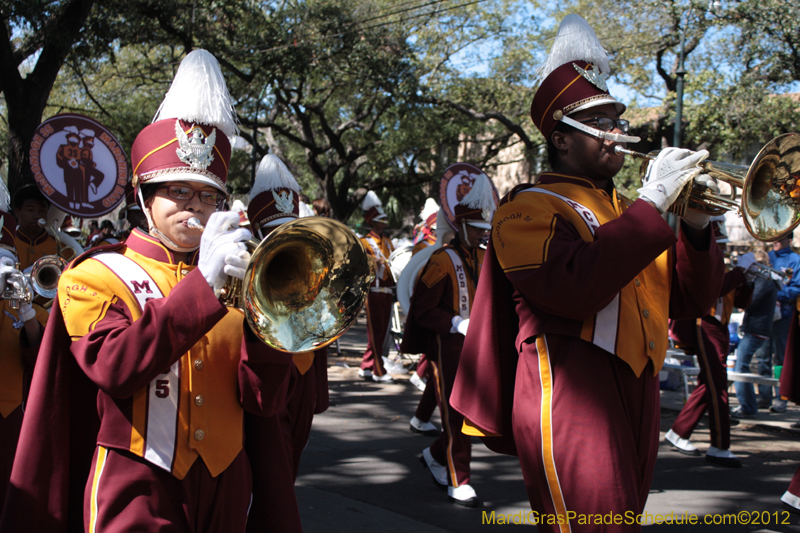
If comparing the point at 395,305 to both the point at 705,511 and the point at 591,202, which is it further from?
the point at 591,202

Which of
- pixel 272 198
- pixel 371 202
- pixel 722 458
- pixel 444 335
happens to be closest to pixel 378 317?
pixel 371 202

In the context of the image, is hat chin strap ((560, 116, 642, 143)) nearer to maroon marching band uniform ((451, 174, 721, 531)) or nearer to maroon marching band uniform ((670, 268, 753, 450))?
maroon marching band uniform ((451, 174, 721, 531))

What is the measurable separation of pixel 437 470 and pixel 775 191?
11.5 ft

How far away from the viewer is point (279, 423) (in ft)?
8.89

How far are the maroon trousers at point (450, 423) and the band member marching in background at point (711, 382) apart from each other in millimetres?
2442

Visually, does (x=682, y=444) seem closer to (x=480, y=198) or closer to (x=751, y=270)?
(x=751, y=270)

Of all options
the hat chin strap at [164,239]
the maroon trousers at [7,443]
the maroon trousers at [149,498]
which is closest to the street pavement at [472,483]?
the maroon trousers at [7,443]

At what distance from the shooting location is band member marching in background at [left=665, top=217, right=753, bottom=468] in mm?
6262

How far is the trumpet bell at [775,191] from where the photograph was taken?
7.98ft

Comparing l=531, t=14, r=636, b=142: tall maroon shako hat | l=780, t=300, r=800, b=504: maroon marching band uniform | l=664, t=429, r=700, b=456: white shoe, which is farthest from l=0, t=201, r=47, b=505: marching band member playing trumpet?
l=664, t=429, r=700, b=456: white shoe

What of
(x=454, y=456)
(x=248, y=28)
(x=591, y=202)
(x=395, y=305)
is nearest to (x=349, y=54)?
(x=248, y=28)

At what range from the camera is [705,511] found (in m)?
4.96

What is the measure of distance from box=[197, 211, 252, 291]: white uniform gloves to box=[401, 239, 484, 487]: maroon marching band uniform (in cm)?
330

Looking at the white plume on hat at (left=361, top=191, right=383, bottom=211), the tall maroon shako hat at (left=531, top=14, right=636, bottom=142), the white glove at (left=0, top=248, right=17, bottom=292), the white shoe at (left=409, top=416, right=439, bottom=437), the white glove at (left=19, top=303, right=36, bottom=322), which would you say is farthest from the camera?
the white plume on hat at (left=361, top=191, right=383, bottom=211)
